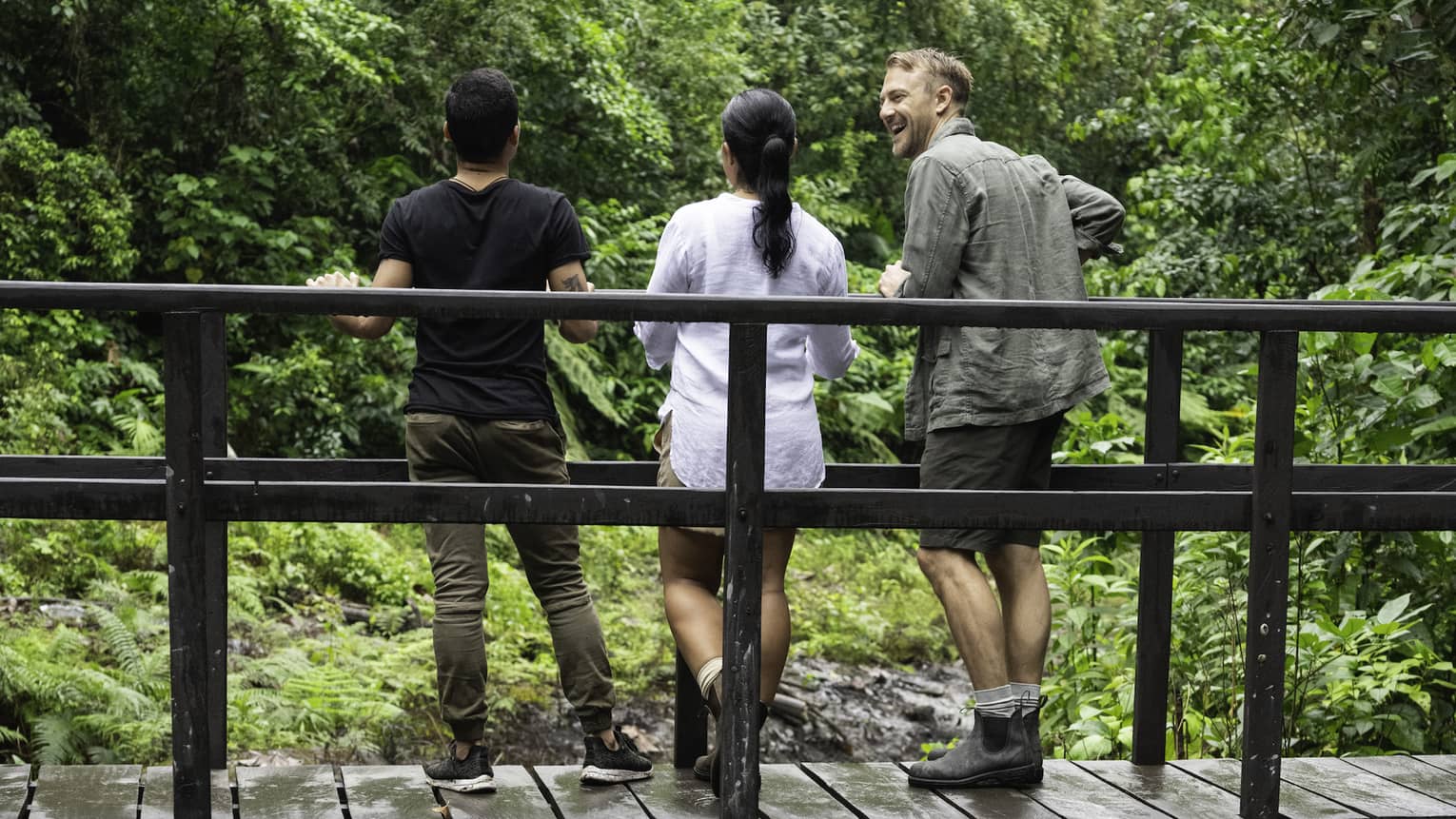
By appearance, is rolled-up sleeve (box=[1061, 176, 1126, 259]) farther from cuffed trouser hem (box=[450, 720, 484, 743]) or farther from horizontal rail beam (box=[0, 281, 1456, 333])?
cuffed trouser hem (box=[450, 720, 484, 743])

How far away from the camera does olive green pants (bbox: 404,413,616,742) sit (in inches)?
144

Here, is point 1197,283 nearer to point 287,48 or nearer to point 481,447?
point 287,48

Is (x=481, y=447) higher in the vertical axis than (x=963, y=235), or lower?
→ lower

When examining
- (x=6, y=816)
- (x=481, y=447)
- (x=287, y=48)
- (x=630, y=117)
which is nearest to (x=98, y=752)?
(x=6, y=816)

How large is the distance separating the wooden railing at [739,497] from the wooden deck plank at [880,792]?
50cm

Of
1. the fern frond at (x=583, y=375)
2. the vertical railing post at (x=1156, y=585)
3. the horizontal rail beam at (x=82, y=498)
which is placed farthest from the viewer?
the fern frond at (x=583, y=375)

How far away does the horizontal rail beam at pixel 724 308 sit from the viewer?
122 inches

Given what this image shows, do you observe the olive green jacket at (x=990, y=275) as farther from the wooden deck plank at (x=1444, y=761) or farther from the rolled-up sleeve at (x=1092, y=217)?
the wooden deck plank at (x=1444, y=761)

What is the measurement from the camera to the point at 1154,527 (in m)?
3.42

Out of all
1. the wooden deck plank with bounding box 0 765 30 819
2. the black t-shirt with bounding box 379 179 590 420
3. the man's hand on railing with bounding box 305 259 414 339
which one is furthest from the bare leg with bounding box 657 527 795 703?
the wooden deck plank with bounding box 0 765 30 819

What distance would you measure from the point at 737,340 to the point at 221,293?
3.55 feet

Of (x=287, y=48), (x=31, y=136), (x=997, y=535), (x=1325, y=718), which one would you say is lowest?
(x=1325, y=718)

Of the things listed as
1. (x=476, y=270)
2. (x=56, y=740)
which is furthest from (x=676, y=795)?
(x=56, y=740)

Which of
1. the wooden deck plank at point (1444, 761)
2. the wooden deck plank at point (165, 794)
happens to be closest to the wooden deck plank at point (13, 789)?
the wooden deck plank at point (165, 794)
